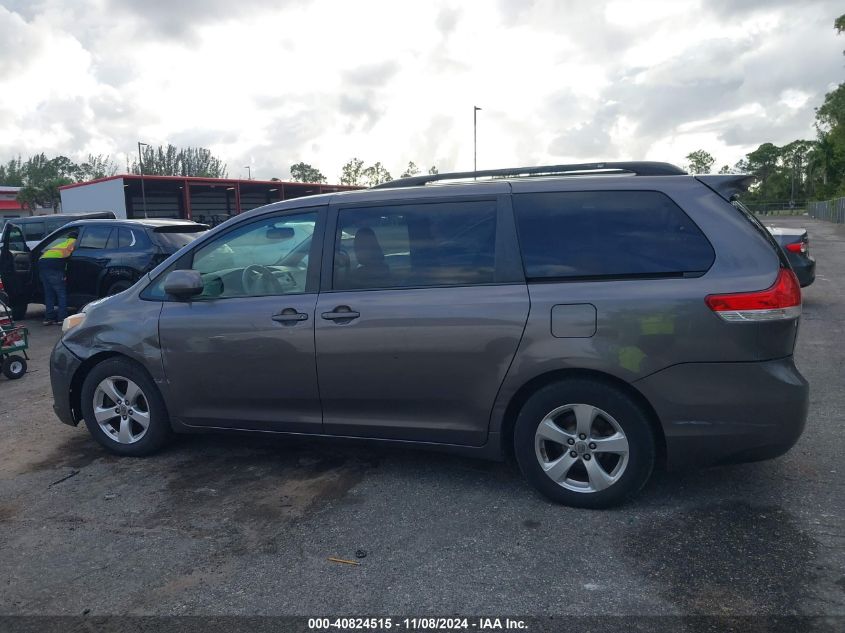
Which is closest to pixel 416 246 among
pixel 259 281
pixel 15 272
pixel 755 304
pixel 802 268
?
pixel 259 281

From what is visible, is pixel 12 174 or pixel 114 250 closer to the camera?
pixel 114 250

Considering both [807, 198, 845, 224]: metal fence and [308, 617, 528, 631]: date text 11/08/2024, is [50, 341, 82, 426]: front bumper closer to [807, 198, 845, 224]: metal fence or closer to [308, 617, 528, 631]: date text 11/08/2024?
[308, 617, 528, 631]: date text 11/08/2024

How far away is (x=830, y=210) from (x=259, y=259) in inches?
2498

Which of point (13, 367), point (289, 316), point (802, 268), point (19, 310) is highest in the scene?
point (289, 316)

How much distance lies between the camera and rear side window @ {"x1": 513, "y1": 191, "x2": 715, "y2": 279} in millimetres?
3754

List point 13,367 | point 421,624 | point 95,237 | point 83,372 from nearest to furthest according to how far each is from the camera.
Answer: point 421,624
point 83,372
point 13,367
point 95,237

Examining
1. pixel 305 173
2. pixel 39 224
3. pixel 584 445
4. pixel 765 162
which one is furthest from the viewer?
pixel 765 162

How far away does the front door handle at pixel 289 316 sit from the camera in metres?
4.31

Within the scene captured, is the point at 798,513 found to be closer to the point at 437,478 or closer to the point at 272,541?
the point at 437,478

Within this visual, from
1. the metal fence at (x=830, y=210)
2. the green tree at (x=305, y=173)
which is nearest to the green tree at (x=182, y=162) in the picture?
the green tree at (x=305, y=173)

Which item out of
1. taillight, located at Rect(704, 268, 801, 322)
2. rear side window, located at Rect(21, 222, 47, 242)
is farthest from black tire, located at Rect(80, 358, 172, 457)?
rear side window, located at Rect(21, 222, 47, 242)

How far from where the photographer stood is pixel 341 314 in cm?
422

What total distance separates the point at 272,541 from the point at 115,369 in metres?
2.01

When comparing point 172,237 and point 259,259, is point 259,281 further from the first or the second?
point 172,237
